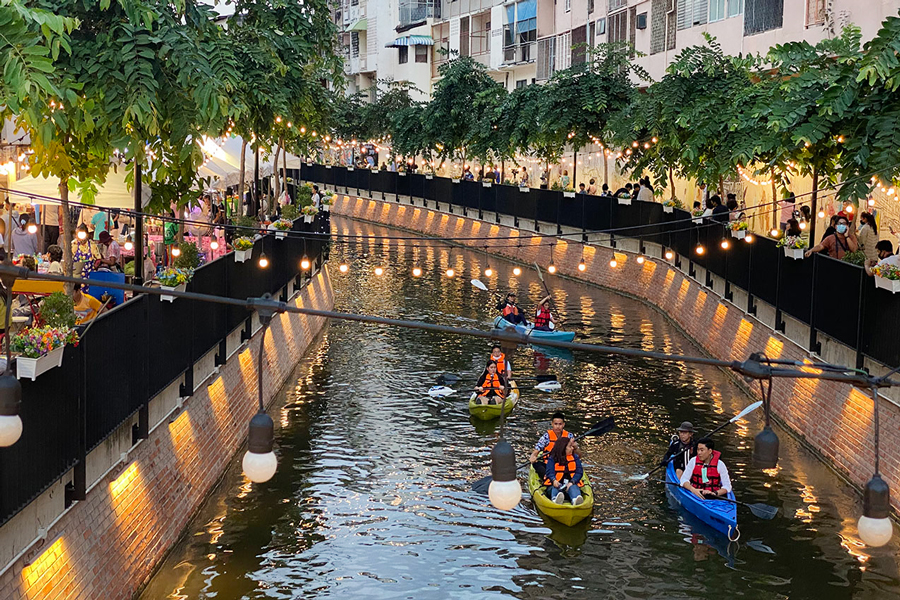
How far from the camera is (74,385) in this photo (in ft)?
40.3

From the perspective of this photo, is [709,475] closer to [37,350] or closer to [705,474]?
[705,474]

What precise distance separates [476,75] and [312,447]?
3919 cm

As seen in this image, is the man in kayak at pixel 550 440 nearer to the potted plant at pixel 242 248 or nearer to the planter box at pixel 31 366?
the potted plant at pixel 242 248

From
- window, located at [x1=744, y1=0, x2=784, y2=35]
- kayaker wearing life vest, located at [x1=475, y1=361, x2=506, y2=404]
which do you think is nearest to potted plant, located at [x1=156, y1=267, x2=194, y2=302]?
kayaker wearing life vest, located at [x1=475, y1=361, x2=506, y2=404]

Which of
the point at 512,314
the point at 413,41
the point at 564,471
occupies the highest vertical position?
the point at 413,41

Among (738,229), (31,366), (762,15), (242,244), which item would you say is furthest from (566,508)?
(762,15)

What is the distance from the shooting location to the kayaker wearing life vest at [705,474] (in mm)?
17938

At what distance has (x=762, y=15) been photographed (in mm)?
33906

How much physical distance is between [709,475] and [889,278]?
3.89m

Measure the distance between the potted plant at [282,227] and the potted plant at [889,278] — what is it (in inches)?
521

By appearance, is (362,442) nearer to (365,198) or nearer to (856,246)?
(856,246)

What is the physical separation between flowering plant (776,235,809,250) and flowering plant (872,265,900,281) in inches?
207

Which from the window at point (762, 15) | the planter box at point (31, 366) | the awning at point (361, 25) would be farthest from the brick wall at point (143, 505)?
the awning at point (361, 25)

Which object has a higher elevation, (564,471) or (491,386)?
(491,386)
